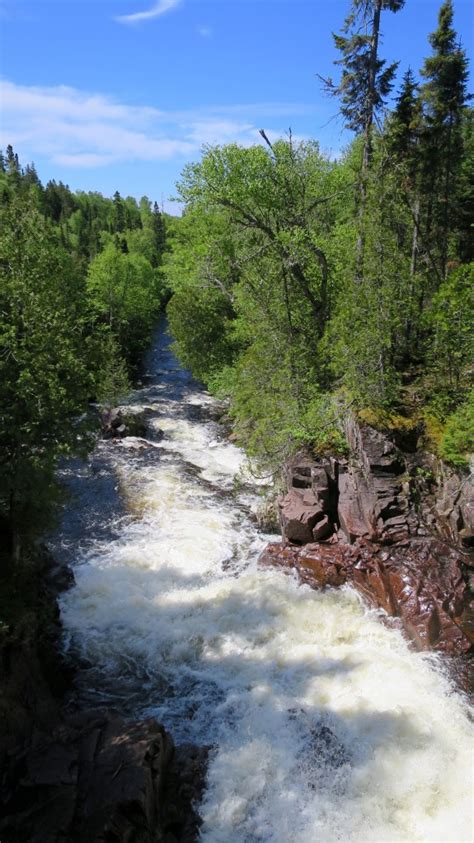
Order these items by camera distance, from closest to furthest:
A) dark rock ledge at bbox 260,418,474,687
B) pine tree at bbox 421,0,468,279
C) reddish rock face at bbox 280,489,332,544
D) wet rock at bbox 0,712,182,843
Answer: wet rock at bbox 0,712,182,843
dark rock ledge at bbox 260,418,474,687
reddish rock face at bbox 280,489,332,544
pine tree at bbox 421,0,468,279

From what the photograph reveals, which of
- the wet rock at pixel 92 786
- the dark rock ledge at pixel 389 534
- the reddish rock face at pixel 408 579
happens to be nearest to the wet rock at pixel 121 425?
the dark rock ledge at pixel 389 534

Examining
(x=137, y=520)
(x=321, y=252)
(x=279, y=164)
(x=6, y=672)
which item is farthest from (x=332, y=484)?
(x=279, y=164)

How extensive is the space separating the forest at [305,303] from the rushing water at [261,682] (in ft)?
11.3

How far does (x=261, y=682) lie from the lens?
429 inches

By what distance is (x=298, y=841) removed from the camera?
789cm

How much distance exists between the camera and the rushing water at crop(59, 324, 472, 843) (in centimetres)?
833

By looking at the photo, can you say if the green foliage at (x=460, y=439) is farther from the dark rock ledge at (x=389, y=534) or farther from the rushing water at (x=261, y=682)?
the rushing water at (x=261, y=682)

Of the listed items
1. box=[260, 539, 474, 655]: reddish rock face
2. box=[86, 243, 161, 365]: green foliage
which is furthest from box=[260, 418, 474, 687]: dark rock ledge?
box=[86, 243, 161, 365]: green foliage

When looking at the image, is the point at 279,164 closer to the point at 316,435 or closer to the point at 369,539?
the point at 316,435

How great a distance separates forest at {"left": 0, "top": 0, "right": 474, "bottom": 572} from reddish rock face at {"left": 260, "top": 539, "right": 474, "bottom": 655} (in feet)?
9.48

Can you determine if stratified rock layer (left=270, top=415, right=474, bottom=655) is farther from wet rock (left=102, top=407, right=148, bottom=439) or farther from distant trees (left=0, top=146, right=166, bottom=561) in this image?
wet rock (left=102, top=407, right=148, bottom=439)

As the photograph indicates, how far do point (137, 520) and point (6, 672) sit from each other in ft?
28.5

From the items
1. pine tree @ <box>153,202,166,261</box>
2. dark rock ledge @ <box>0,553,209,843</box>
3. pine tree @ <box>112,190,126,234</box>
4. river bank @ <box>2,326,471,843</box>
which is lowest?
river bank @ <box>2,326,471,843</box>

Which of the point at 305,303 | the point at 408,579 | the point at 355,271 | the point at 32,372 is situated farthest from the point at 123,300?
the point at 408,579
